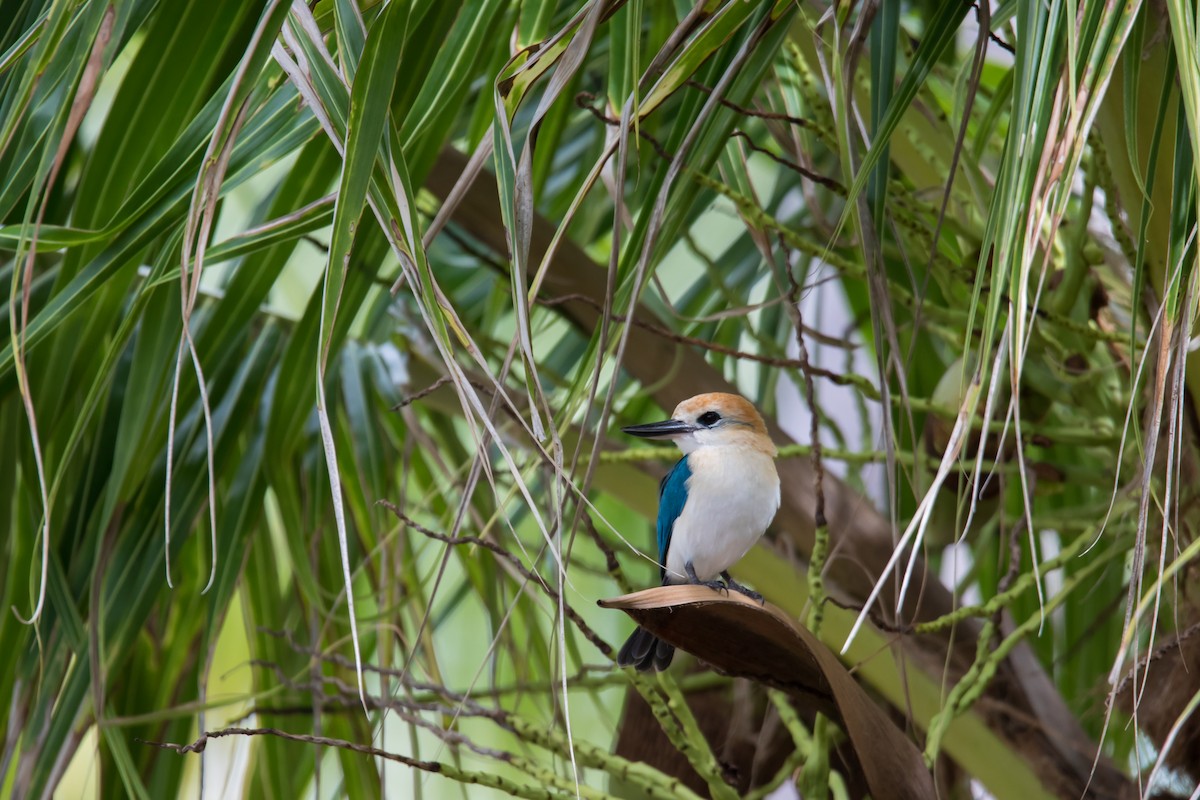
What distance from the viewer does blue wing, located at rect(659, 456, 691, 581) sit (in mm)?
1415

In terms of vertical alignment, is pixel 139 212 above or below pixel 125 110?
below

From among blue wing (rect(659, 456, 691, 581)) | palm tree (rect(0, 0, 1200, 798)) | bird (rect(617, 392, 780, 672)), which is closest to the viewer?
palm tree (rect(0, 0, 1200, 798))

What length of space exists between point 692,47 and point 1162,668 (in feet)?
3.61

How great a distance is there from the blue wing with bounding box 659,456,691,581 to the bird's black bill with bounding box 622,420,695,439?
0.04 m

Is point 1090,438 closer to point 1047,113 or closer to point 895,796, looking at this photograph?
point 895,796

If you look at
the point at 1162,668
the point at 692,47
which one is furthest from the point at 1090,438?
the point at 692,47

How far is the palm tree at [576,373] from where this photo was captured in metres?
0.59

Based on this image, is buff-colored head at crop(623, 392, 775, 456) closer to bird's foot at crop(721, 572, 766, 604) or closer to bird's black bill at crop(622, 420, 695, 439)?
bird's black bill at crop(622, 420, 695, 439)

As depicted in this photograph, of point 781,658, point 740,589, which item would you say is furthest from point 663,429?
point 781,658

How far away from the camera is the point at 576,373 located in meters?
0.91

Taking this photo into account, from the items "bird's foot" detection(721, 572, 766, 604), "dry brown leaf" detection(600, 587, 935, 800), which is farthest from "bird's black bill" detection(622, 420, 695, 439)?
"dry brown leaf" detection(600, 587, 935, 800)

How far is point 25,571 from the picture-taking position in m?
1.20

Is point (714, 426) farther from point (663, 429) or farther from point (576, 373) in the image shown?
point (576, 373)

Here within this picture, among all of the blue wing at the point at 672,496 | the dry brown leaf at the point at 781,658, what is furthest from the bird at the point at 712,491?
the dry brown leaf at the point at 781,658
